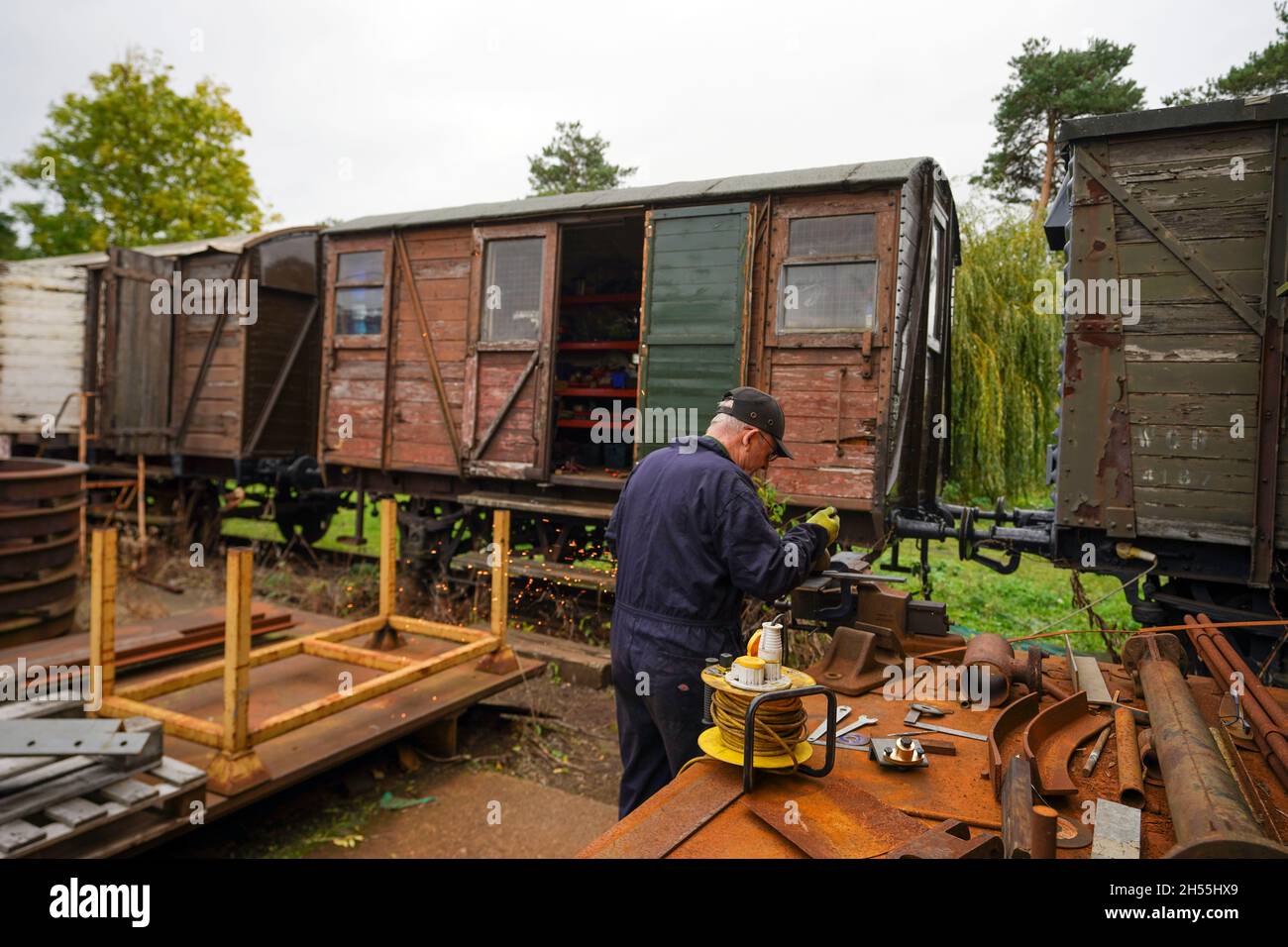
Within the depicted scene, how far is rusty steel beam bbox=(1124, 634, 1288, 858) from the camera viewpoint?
1447 mm

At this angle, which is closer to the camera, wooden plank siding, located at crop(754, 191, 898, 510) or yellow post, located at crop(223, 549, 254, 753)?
yellow post, located at crop(223, 549, 254, 753)

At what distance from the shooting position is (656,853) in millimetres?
1772

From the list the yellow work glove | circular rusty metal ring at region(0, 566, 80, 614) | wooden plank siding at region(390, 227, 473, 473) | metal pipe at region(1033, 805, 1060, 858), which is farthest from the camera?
wooden plank siding at region(390, 227, 473, 473)

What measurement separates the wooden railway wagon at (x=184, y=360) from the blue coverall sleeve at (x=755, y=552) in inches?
380

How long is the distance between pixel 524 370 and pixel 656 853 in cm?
713

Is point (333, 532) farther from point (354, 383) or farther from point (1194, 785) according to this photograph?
point (1194, 785)

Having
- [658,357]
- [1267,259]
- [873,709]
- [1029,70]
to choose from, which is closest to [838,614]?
[873,709]

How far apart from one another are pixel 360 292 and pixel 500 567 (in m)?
5.66

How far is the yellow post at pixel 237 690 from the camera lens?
12.6 ft

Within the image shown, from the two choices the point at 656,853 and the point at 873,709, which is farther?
the point at 873,709

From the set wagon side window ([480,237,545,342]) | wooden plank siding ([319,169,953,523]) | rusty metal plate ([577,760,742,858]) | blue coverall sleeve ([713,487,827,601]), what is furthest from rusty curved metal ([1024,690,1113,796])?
wagon side window ([480,237,545,342])

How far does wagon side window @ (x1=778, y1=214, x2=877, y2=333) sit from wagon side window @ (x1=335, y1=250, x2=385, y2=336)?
200 inches

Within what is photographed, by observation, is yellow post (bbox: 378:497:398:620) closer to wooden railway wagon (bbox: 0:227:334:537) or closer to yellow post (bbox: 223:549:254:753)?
yellow post (bbox: 223:549:254:753)
